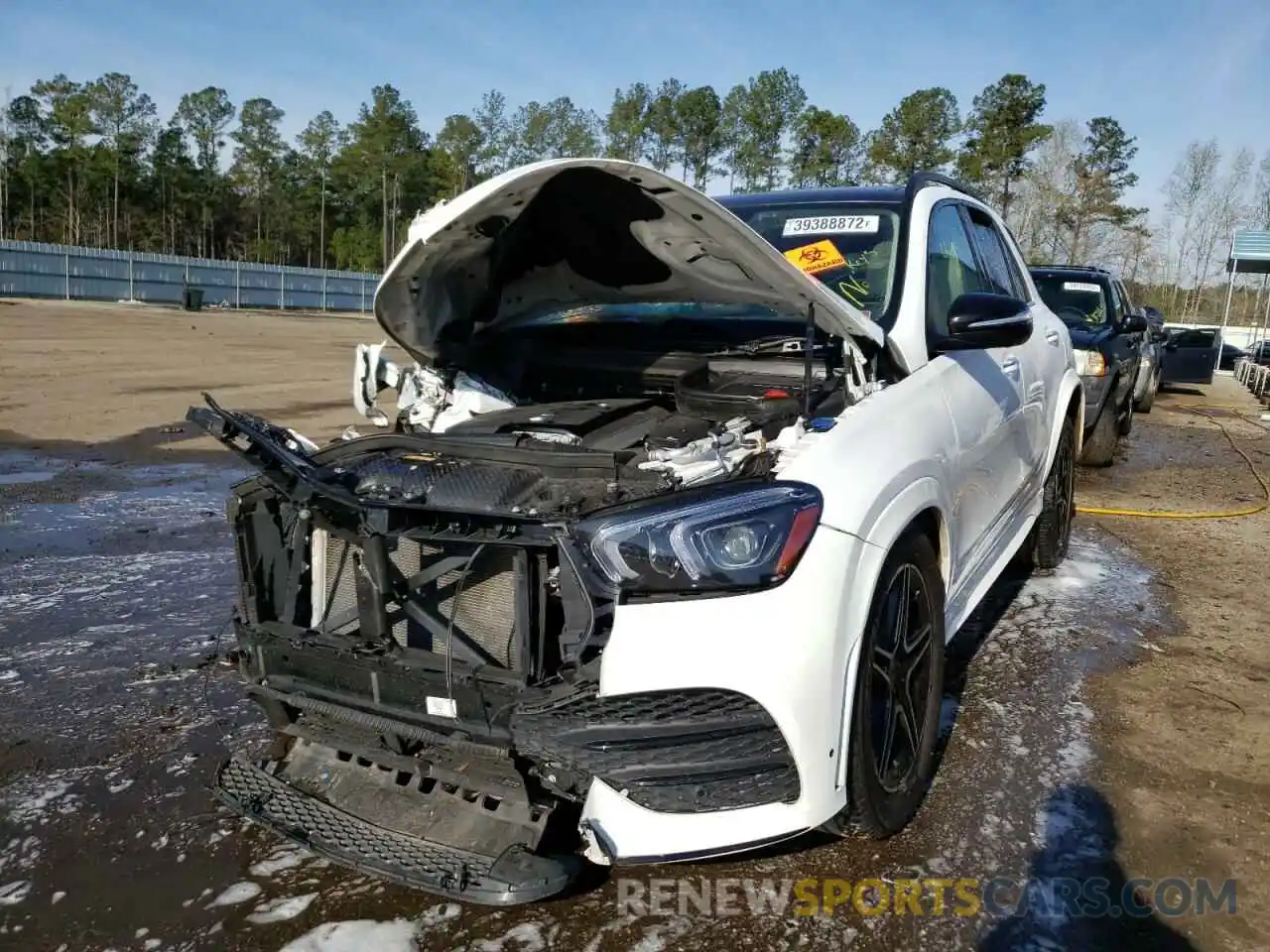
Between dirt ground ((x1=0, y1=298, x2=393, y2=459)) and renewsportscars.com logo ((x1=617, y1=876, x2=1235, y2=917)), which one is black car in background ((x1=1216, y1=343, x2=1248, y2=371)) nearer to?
dirt ground ((x1=0, y1=298, x2=393, y2=459))

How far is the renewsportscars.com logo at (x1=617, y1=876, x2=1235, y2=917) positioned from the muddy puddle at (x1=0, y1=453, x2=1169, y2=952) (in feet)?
0.04

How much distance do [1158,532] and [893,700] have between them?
495 centimetres

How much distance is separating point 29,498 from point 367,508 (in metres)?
5.53

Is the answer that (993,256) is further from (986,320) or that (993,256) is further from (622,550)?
(622,550)

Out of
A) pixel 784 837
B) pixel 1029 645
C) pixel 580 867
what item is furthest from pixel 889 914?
pixel 1029 645

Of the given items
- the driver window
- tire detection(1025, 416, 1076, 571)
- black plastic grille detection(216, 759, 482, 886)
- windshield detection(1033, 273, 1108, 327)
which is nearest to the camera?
black plastic grille detection(216, 759, 482, 886)

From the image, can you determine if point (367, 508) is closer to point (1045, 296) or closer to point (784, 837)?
point (784, 837)

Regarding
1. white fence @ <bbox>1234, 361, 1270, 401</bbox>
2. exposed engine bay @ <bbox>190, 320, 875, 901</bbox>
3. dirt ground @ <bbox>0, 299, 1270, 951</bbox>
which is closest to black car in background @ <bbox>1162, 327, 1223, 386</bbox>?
dirt ground @ <bbox>0, 299, 1270, 951</bbox>

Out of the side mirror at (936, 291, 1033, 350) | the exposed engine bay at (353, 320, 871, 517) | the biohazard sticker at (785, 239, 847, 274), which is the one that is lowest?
the exposed engine bay at (353, 320, 871, 517)

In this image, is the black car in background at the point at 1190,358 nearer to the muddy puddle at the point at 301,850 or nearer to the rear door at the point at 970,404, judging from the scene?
the muddy puddle at the point at 301,850

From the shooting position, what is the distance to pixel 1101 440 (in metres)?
9.12

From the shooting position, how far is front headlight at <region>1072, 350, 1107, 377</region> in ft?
28.7

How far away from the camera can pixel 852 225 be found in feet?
12.6

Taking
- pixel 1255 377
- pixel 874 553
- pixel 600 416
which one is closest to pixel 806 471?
pixel 874 553
